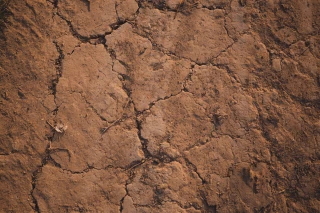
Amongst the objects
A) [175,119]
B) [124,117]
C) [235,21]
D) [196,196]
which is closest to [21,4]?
[124,117]

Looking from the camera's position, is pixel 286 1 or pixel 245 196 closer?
pixel 245 196

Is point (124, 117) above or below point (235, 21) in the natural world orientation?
below

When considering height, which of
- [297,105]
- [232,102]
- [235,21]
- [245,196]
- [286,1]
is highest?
[286,1]

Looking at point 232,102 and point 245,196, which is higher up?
point 232,102

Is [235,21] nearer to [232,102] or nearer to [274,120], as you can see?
[232,102]

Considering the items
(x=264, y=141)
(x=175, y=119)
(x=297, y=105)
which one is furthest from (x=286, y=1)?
(x=175, y=119)

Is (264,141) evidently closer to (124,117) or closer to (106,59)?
(124,117)
